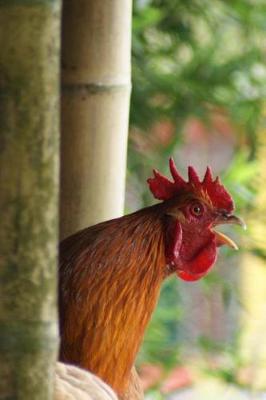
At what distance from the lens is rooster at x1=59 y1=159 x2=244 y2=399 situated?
1.24 meters

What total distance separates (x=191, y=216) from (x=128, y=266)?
12cm

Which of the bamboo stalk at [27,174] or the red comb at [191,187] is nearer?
the bamboo stalk at [27,174]

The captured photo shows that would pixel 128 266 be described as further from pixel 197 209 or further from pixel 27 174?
pixel 27 174

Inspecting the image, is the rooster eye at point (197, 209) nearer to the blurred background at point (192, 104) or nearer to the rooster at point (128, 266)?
the rooster at point (128, 266)

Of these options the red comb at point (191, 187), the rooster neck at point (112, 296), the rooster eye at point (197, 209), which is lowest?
the rooster neck at point (112, 296)

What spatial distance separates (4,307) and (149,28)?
1.89m

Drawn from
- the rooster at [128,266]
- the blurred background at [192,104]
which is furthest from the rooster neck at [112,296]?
the blurred background at [192,104]

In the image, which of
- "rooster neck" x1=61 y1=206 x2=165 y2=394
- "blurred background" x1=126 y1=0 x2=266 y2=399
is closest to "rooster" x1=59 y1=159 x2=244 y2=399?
"rooster neck" x1=61 y1=206 x2=165 y2=394

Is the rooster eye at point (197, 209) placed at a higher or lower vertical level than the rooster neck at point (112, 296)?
higher

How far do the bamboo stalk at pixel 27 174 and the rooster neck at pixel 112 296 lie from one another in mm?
476

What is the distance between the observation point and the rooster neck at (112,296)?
1243 mm

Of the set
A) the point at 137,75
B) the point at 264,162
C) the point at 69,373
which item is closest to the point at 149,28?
the point at 137,75

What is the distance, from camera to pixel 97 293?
1.24m

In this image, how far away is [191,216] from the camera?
1334 mm
